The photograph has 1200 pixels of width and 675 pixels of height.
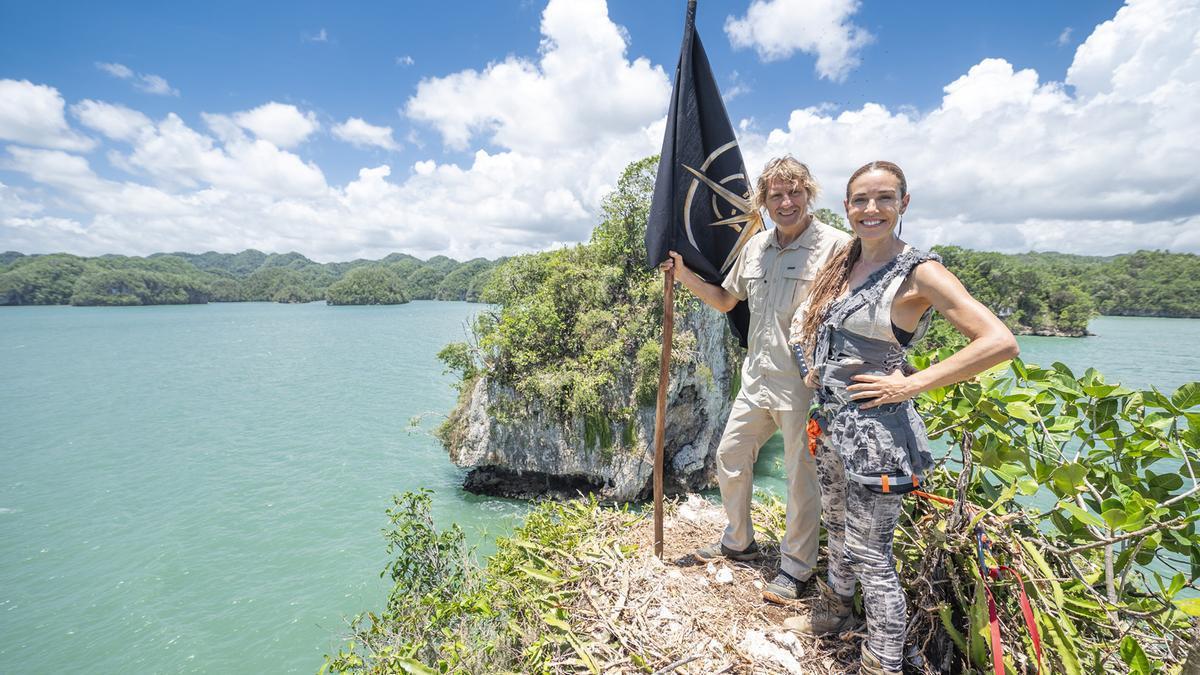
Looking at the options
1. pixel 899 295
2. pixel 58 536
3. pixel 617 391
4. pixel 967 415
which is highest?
pixel 899 295

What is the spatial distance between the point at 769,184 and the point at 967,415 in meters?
1.58

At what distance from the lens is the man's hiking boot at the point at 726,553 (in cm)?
311

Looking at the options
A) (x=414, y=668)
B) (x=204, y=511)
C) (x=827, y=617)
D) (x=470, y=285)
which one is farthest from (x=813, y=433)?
(x=470, y=285)

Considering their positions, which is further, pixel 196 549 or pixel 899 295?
pixel 196 549

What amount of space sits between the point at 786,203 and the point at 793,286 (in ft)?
1.50

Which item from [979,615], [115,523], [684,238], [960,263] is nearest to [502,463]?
[684,238]

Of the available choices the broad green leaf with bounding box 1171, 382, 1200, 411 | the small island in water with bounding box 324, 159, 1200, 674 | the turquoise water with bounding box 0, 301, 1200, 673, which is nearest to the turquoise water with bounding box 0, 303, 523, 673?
the turquoise water with bounding box 0, 301, 1200, 673

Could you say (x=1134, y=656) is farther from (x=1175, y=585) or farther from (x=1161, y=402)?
(x=1161, y=402)

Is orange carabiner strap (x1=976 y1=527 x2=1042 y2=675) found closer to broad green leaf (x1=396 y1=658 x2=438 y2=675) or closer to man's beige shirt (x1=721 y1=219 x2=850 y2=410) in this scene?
man's beige shirt (x1=721 y1=219 x2=850 y2=410)

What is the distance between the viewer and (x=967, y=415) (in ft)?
7.77

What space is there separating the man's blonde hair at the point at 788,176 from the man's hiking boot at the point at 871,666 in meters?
2.25

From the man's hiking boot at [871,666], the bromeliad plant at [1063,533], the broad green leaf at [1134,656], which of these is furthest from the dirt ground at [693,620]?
the broad green leaf at [1134,656]

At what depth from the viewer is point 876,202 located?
6.42ft

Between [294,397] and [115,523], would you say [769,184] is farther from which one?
[294,397]
